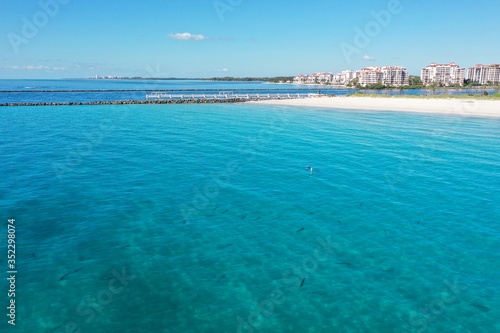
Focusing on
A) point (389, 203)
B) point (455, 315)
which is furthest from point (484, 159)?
point (455, 315)

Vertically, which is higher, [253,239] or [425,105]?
[425,105]

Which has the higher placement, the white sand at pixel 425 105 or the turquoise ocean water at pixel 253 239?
the white sand at pixel 425 105

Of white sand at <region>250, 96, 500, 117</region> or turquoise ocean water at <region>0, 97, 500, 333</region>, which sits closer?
turquoise ocean water at <region>0, 97, 500, 333</region>

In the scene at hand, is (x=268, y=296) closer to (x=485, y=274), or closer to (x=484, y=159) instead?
(x=485, y=274)

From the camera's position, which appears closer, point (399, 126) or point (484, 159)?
Result: point (484, 159)

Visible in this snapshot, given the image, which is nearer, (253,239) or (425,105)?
(253,239)

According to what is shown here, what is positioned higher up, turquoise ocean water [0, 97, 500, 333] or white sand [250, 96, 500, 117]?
white sand [250, 96, 500, 117]

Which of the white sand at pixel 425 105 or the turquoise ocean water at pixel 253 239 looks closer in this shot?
the turquoise ocean water at pixel 253 239

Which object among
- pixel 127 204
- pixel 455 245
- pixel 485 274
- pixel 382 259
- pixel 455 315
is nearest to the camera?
pixel 455 315
